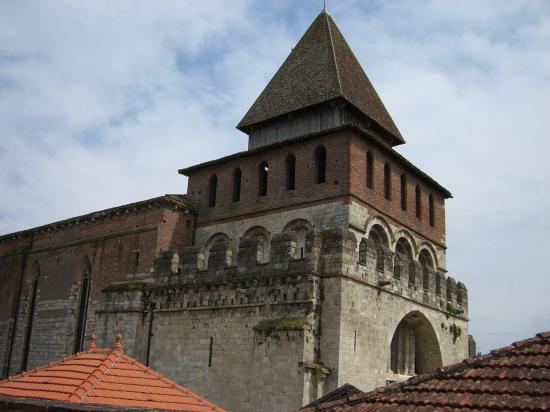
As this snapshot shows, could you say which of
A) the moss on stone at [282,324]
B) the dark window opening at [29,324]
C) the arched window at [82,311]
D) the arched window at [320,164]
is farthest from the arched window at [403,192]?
the dark window opening at [29,324]

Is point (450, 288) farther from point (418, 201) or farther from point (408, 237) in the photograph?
point (418, 201)

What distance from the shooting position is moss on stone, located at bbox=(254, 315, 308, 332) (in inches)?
673

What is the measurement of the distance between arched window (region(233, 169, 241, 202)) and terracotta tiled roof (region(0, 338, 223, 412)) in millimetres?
13536

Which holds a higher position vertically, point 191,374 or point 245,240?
point 245,240

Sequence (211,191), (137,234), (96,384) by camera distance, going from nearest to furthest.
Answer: (96,384) < (137,234) < (211,191)

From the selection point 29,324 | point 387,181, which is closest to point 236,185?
point 387,181

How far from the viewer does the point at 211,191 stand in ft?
81.1

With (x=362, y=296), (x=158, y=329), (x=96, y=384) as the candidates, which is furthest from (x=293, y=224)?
(x=96, y=384)

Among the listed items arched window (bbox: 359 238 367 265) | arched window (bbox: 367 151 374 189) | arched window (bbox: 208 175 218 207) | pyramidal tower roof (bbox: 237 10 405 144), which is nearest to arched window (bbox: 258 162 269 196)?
arched window (bbox: 208 175 218 207)

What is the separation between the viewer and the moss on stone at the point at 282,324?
17094mm

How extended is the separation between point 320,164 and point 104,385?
14.0 meters

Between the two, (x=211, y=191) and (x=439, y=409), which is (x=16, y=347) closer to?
(x=211, y=191)

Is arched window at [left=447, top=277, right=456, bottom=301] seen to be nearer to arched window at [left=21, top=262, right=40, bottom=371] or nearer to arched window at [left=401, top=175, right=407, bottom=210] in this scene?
arched window at [left=401, top=175, right=407, bottom=210]

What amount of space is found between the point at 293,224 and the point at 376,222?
9.35 feet
